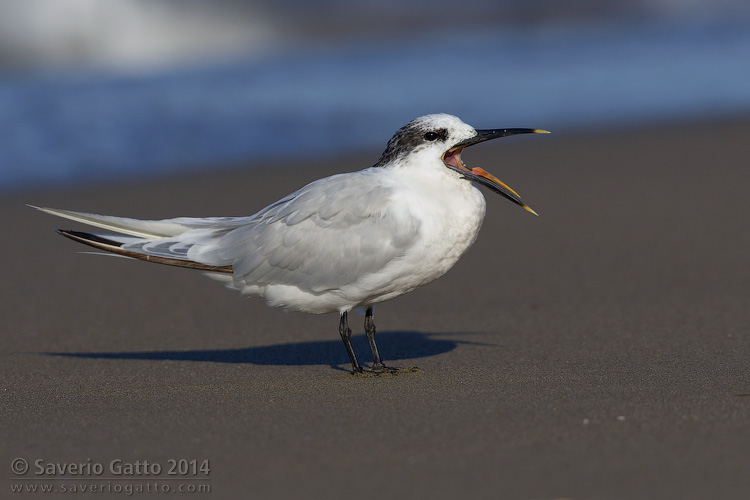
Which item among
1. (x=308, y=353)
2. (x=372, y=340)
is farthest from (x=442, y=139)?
(x=308, y=353)

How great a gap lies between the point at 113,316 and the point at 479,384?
2514mm

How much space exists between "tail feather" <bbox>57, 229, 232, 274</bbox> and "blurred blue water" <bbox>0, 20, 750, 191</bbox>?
193 inches

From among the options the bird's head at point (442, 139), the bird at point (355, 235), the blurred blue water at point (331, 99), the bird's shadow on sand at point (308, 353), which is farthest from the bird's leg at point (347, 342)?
the blurred blue water at point (331, 99)

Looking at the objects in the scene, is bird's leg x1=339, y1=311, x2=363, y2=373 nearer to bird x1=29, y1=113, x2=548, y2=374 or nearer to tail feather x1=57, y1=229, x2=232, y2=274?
bird x1=29, y1=113, x2=548, y2=374

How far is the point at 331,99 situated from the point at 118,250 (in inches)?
323

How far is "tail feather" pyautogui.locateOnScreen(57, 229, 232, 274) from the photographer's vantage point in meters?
4.33

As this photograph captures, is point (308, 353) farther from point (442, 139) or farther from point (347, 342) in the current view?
point (442, 139)

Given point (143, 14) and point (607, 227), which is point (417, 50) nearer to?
point (143, 14)

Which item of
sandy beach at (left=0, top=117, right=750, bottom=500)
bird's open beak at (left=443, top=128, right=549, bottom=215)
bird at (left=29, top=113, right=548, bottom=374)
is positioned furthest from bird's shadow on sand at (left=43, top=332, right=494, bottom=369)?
bird's open beak at (left=443, top=128, right=549, bottom=215)

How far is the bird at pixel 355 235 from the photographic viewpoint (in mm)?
4246

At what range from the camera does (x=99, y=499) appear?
2.86 meters

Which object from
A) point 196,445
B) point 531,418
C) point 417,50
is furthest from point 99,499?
point 417,50

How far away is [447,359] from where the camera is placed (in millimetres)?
4613

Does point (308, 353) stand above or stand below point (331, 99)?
below
